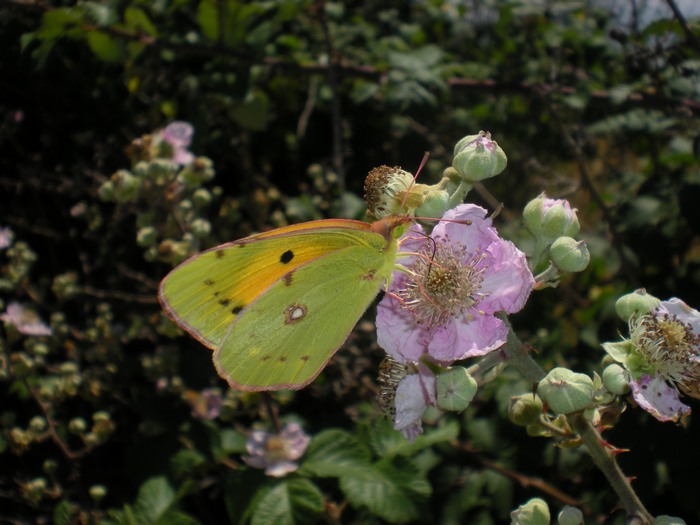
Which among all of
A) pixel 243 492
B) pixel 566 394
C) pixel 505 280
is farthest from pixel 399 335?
pixel 243 492

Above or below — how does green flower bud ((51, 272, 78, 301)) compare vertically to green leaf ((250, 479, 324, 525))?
below

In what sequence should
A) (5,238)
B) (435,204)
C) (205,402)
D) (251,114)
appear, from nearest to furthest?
(435,204) < (205,402) < (5,238) < (251,114)

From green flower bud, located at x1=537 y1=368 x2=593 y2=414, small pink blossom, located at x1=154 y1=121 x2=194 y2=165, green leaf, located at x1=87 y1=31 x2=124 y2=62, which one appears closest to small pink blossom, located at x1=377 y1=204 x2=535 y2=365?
green flower bud, located at x1=537 y1=368 x2=593 y2=414

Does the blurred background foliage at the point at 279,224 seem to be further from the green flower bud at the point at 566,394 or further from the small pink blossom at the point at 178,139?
the green flower bud at the point at 566,394

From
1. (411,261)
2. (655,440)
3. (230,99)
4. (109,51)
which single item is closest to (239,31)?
Result: (230,99)

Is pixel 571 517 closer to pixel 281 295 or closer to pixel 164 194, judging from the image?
pixel 281 295

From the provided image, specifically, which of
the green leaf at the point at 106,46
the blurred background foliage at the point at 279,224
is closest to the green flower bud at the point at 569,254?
the blurred background foliage at the point at 279,224

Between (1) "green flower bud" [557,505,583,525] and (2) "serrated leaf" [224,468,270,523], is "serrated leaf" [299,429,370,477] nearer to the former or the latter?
(2) "serrated leaf" [224,468,270,523]

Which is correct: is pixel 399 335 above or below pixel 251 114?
above
